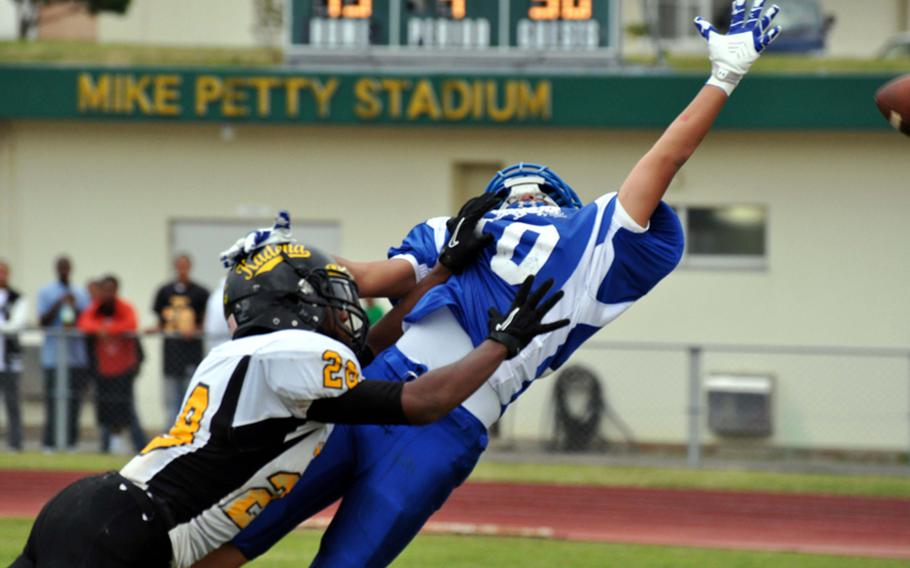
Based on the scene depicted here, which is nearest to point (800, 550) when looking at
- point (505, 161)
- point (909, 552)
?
point (909, 552)

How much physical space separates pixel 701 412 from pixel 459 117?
4.16 metres

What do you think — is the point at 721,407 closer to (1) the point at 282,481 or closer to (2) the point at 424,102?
(2) the point at 424,102

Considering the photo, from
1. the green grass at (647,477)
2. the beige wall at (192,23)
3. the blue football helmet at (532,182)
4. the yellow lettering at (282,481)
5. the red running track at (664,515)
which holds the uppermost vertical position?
the beige wall at (192,23)

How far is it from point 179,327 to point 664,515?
479cm

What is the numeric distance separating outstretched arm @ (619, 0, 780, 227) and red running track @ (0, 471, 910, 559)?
15.8 ft

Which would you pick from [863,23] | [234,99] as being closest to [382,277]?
[234,99]

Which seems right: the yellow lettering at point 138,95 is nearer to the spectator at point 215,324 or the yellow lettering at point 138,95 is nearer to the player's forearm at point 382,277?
the spectator at point 215,324

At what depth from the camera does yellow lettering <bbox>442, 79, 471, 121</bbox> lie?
15383mm

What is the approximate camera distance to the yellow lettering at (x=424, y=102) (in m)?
15.4

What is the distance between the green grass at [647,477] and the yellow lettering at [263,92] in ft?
14.0

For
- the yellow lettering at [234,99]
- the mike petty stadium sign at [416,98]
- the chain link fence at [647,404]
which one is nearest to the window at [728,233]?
the mike petty stadium sign at [416,98]

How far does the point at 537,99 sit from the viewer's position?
15.3m

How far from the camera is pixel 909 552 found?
9500 mm

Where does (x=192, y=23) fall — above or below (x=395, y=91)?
above
